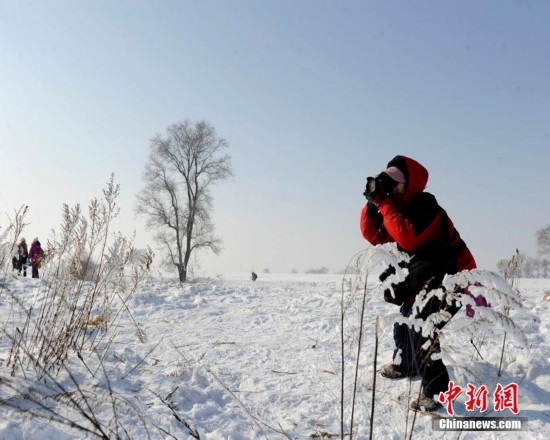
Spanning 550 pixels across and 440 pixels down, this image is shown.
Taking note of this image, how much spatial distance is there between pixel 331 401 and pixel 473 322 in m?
1.53

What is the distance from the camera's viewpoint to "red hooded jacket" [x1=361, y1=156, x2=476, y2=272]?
257 centimetres

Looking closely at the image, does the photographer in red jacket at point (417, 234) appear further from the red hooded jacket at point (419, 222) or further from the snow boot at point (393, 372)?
the snow boot at point (393, 372)

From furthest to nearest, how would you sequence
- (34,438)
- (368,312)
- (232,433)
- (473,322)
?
1. (368,312)
2. (232,433)
3. (34,438)
4. (473,322)

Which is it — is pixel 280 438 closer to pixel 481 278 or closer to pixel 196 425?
pixel 196 425

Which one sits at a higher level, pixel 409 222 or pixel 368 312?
pixel 409 222

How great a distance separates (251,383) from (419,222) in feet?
5.60

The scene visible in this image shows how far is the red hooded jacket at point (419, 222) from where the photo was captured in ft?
8.45

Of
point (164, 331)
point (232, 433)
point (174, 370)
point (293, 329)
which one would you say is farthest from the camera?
point (293, 329)

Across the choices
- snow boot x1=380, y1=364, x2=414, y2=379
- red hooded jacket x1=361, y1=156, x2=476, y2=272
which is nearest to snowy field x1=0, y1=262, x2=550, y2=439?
snow boot x1=380, y1=364, x2=414, y2=379

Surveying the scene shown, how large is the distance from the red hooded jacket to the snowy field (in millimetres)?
402

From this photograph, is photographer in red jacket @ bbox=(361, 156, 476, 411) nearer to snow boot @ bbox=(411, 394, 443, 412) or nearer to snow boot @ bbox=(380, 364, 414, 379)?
snow boot @ bbox=(411, 394, 443, 412)

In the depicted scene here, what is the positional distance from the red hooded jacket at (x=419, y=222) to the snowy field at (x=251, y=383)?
1.32ft

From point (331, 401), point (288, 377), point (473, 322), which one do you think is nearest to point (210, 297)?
point (288, 377)

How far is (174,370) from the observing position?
2.85m
